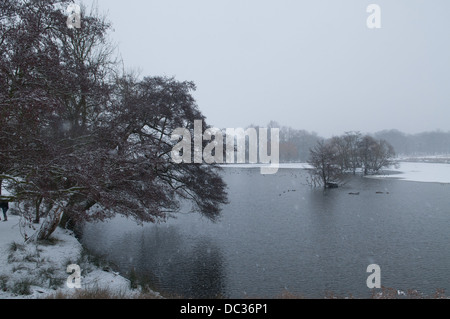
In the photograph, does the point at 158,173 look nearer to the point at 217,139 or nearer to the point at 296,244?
the point at 217,139

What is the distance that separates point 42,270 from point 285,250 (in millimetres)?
11856

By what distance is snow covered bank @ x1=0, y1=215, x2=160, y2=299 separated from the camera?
359 inches

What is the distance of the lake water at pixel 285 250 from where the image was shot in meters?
12.9

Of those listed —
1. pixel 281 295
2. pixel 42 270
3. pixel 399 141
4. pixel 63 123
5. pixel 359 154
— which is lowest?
pixel 281 295

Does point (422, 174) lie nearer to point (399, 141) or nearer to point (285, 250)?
point (285, 250)

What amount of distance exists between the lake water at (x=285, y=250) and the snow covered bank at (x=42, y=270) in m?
1.92

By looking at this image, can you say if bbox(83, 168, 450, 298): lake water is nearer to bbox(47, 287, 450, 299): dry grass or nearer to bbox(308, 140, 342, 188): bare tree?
bbox(47, 287, 450, 299): dry grass

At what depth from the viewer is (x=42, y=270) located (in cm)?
1096

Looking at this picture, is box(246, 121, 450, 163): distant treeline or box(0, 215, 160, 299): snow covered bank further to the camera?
box(246, 121, 450, 163): distant treeline

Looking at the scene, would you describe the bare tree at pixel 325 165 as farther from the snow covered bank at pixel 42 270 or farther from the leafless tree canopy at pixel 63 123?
the snow covered bank at pixel 42 270

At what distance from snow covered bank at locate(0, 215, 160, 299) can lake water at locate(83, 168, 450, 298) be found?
1.92 m

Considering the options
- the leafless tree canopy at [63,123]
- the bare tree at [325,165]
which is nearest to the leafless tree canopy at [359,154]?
the bare tree at [325,165]

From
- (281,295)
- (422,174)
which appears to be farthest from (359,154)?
(281,295)

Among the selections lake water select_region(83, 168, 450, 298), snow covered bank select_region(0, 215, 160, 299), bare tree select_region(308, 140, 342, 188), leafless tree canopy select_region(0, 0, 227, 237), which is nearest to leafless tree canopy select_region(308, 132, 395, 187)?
bare tree select_region(308, 140, 342, 188)
